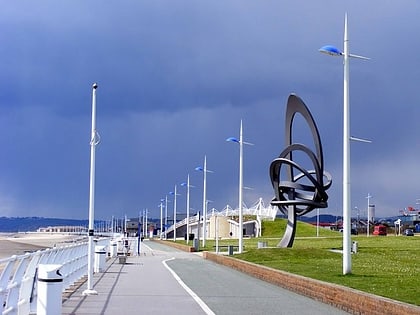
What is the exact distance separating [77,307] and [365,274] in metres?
10.3

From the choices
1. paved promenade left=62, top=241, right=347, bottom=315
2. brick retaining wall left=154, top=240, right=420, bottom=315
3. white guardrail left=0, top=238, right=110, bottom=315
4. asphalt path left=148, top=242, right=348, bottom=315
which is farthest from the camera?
asphalt path left=148, top=242, right=348, bottom=315

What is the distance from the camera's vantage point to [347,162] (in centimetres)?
2314

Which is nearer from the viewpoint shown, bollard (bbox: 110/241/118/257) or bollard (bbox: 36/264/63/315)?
bollard (bbox: 36/264/63/315)

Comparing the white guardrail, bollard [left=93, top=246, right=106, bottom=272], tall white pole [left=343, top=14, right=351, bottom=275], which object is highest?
tall white pole [left=343, top=14, right=351, bottom=275]

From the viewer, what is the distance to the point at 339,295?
1614 centimetres

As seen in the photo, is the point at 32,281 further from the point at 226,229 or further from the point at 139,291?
the point at 226,229

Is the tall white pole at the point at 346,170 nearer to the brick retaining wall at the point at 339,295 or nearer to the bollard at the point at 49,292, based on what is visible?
the brick retaining wall at the point at 339,295

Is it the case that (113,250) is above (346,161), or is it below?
below

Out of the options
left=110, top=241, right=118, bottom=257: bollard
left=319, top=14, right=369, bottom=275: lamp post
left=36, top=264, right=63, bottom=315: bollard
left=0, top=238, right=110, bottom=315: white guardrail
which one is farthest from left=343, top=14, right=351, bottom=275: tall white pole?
left=110, top=241, right=118, bottom=257: bollard

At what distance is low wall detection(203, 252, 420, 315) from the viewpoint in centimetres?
1287

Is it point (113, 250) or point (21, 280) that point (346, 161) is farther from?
point (113, 250)

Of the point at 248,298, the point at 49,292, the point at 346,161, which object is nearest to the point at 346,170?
the point at 346,161

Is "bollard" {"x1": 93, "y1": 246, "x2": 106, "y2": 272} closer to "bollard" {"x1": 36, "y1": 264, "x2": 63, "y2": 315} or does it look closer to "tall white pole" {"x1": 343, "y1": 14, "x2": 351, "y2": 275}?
"tall white pole" {"x1": 343, "y1": 14, "x2": 351, "y2": 275}

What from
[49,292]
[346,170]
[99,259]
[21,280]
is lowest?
[99,259]
